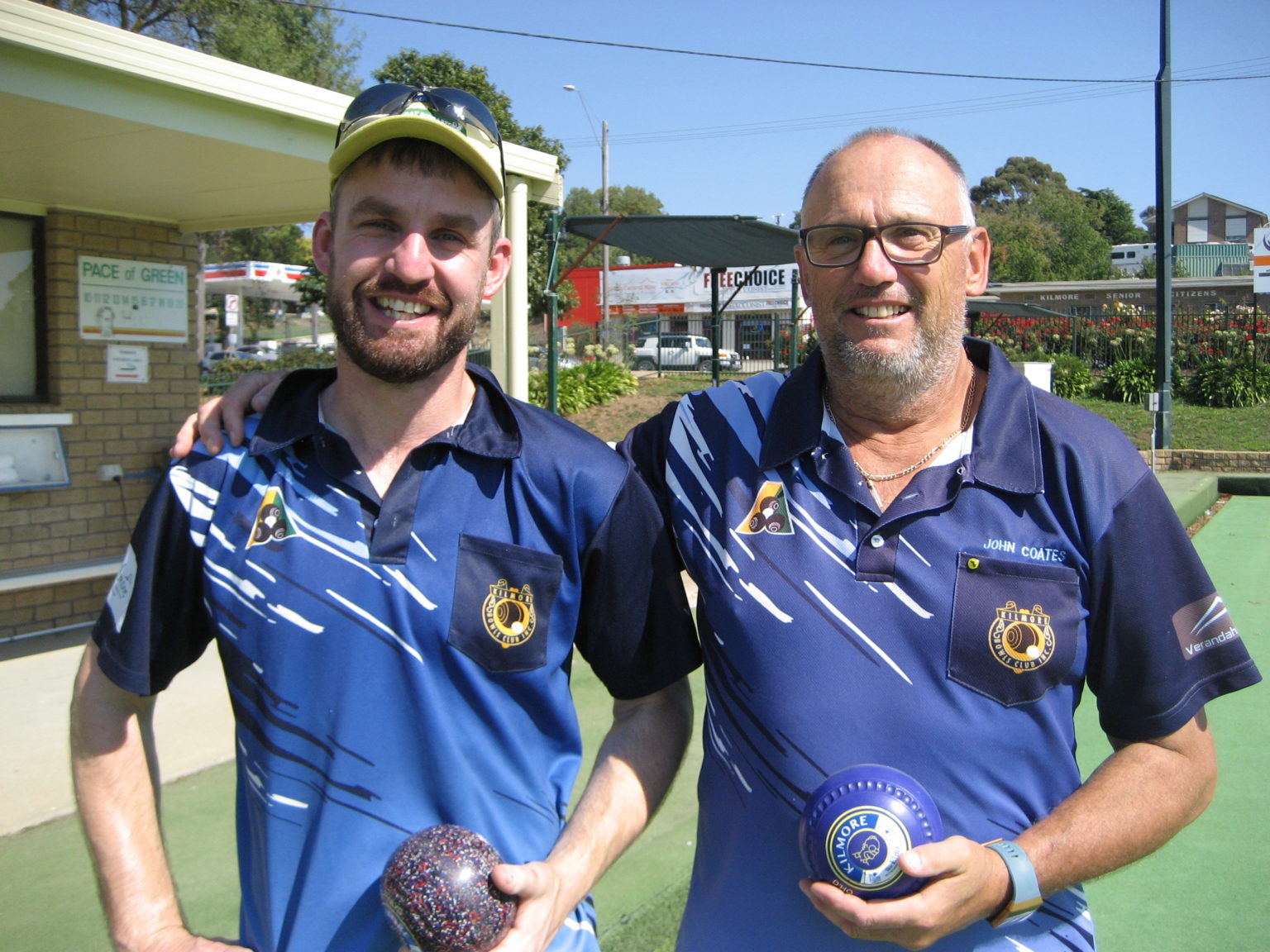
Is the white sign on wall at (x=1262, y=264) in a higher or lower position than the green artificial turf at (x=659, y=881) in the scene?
higher

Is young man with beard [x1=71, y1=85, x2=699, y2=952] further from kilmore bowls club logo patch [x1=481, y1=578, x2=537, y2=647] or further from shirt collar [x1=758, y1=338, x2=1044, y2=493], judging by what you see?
shirt collar [x1=758, y1=338, x2=1044, y2=493]

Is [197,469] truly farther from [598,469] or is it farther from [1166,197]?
[1166,197]

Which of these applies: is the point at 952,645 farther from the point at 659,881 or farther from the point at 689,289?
the point at 689,289

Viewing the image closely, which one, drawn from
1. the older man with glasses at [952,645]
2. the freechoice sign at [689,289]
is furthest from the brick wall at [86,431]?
the freechoice sign at [689,289]

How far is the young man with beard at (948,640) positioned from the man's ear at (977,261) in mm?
167

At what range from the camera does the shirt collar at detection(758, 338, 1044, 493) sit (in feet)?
6.65

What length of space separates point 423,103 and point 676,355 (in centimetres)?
3069

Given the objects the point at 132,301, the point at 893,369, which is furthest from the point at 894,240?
the point at 132,301

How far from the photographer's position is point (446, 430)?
6.51 feet

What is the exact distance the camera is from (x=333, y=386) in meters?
2.08

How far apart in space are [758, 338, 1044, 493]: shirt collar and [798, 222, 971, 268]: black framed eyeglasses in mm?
232

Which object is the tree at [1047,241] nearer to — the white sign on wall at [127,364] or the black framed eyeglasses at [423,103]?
the white sign on wall at [127,364]

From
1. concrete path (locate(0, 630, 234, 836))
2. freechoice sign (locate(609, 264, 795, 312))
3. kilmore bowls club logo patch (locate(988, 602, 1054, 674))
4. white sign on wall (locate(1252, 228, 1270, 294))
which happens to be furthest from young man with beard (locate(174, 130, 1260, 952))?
freechoice sign (locate(609, 264, 795, 312))

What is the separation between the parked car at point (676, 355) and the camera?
29.3 metres
